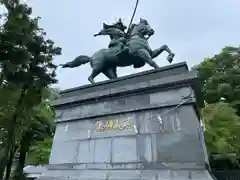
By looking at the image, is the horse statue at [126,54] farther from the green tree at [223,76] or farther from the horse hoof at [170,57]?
the green tree at [223,76]

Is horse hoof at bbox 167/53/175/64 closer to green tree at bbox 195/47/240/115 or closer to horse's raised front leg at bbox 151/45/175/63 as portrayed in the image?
horse's raised front leg at bbox 151/45/175/63

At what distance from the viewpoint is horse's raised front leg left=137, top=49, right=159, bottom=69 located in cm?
704

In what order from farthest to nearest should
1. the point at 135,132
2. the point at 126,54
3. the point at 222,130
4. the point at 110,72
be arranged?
the point at 222,130 → the point at 110,72 → the point at 126,54 → the point at 135,132

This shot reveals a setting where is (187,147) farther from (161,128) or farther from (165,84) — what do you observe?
(165,84)

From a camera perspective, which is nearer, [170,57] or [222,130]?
[170,57]

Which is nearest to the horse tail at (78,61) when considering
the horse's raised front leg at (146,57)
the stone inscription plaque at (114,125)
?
the horse's raised front leg at (146,57)

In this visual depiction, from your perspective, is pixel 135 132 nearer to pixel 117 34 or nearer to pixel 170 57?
pixel 170 57

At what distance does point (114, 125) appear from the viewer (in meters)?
6.18

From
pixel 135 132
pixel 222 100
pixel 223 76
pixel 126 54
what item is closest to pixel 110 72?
pixel 126 54

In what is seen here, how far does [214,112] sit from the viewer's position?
37.9 ft

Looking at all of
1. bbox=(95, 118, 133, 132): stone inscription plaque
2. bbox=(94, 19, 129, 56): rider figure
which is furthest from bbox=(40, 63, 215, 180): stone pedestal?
bbox=(94, 19, 129, 56): rider figure

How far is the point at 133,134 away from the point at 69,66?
3.60 metres

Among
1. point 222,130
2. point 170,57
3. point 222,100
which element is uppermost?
point 222,100

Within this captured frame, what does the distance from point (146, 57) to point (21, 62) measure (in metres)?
3.35
